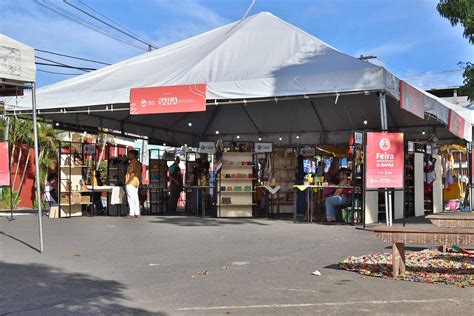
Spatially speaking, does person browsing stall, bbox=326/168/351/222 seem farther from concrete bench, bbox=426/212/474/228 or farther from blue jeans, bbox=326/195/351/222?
concrete bench, bbox=426/212/474/228

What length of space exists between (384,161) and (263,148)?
4964mm

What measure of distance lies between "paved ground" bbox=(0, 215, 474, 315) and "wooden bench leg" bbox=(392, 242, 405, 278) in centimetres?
28

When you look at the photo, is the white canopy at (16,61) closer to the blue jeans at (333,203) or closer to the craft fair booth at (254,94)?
the craft fair booth at (254,94)

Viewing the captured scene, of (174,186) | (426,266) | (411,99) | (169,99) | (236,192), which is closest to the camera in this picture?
(426,266)

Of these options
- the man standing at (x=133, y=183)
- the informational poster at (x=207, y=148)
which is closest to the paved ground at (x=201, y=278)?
the man standing at (x=133, y=183)

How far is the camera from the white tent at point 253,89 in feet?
42.2

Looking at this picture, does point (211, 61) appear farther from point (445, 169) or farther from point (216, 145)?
point (445, 169)

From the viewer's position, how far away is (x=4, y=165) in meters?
14.7

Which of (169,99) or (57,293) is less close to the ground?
(169,99)

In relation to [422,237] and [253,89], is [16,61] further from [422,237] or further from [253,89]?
[422,237]

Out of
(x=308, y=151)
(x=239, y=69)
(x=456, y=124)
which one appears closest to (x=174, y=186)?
(x=308, y=151)

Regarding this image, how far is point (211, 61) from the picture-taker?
14922 millimetres

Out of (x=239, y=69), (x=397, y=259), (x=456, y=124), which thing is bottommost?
(x=397, y=259)

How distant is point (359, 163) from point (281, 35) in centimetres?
440
